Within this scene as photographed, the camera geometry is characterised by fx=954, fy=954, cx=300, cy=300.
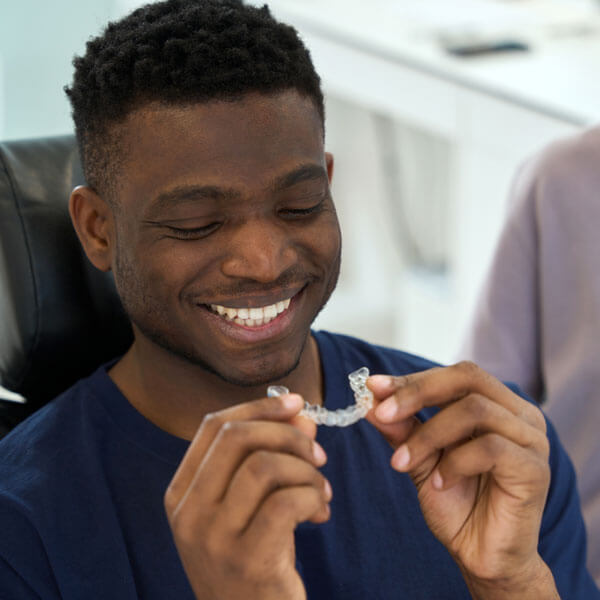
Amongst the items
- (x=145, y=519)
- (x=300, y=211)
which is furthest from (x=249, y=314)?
(x=145, y=519)

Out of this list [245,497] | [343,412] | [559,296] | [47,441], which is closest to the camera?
[245,497]

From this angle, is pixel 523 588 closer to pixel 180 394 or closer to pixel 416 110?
pixel 180 394

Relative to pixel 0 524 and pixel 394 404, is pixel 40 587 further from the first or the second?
pixel 394 404

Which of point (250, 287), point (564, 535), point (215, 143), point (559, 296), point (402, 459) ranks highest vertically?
point (215, 143)

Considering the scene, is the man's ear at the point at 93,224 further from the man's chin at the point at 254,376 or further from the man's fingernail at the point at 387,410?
the man's fingernail at the point at 387,410

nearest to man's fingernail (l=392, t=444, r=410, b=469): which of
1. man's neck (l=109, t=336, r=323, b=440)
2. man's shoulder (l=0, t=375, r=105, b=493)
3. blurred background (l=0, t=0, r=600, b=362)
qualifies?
man's neck (l=109, t=336, r=323, b=440)

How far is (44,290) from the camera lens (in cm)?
104

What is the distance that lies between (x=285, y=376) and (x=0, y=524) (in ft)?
0.96

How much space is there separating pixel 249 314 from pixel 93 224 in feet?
0.65

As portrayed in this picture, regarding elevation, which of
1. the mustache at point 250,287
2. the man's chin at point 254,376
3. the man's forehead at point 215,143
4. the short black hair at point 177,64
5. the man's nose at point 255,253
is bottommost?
the man's chin at point 254,376

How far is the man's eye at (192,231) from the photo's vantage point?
85 cm

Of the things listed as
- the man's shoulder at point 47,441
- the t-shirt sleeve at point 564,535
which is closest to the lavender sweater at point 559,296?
the t-shirt sleeve at point 564,535

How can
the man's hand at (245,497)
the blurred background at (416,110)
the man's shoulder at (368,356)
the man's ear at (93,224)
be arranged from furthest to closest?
1. the blurred background at (416,110)
2. the man's shoulder at (368,356)
3. the man's ear at (93,224)
4. the man's hand at (245,497)

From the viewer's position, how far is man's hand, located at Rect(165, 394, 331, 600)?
0.69 m
